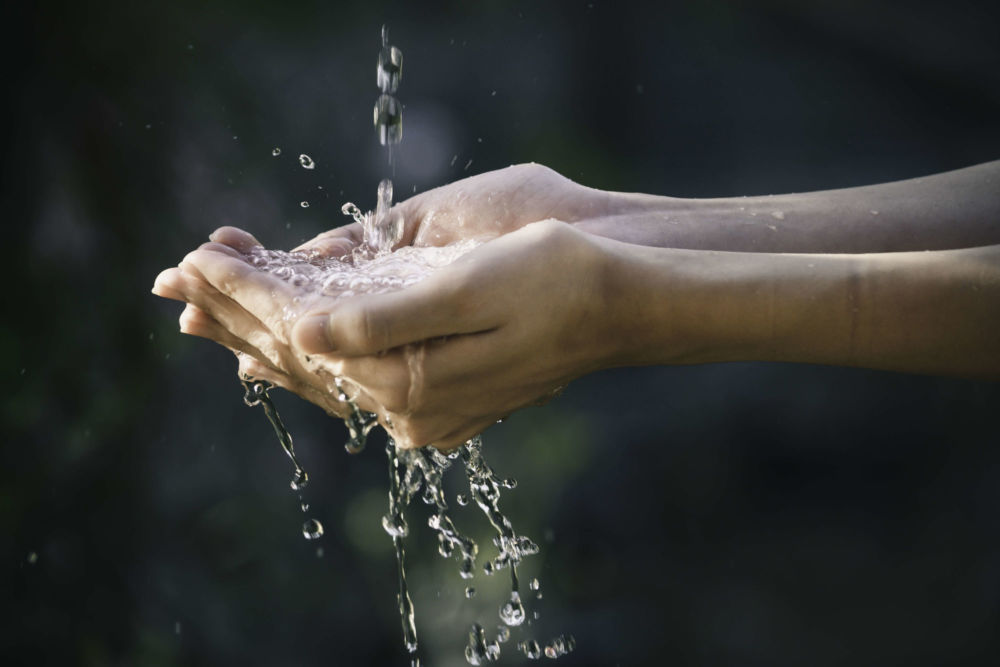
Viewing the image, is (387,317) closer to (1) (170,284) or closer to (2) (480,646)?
(1) (170,284)

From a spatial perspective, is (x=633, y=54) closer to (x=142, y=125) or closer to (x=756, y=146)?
(x=756, y=146)

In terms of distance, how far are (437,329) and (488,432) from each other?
1124mm

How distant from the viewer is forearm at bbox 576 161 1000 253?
3.59 ft

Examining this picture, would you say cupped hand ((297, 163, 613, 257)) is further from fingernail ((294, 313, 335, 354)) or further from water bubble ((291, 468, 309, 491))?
fingernail ((294, 313, 335, 354))

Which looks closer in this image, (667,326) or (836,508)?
(667,326)

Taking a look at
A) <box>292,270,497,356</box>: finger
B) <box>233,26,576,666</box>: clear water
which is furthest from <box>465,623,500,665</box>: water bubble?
<box>292,270,497,356</box>: finger

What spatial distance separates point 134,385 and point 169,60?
27.7 inches

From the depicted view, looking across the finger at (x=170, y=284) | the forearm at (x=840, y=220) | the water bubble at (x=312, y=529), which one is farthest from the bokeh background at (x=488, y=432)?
the finger at (x=170, y=284)

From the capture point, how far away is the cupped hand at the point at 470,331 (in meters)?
0.76

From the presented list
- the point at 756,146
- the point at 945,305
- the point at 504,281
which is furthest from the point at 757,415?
the point at 504,281

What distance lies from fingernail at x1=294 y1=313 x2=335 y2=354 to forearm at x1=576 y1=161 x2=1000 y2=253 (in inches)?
21.3

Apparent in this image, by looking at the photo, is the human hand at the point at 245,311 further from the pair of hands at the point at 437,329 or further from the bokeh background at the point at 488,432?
the bokeh background at the point at 488,432

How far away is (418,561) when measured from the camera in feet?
6.20

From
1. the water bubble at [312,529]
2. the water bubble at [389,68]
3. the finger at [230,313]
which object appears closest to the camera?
the finger at [230,313]
